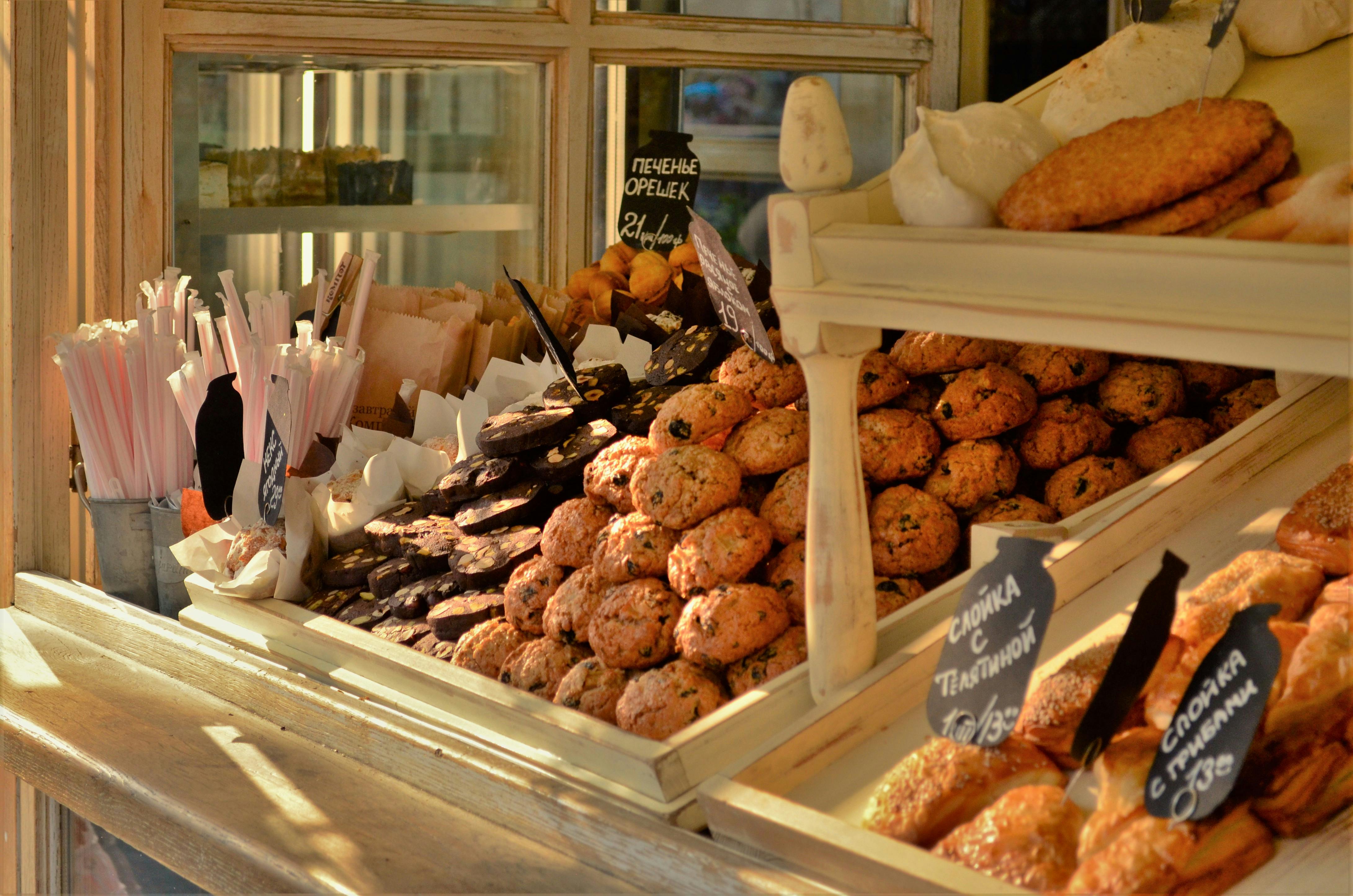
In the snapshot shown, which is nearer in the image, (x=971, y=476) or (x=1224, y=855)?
(x=1224, y=855)

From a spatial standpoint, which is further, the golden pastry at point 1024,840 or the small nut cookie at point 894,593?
the small nut cookie at point 894,593

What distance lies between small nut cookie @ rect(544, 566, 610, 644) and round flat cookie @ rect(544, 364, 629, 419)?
345 millimetres

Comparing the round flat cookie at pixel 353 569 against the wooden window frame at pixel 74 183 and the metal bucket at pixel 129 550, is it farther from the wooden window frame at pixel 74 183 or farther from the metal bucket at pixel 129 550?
the wooden window frame at pixel 74 183

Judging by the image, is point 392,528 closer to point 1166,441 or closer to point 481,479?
point 481,479

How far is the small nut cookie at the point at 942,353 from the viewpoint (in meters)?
1.33

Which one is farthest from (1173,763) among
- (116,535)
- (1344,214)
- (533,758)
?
(116,535)

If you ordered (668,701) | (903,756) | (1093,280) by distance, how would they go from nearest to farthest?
(1093,280)
(903,756)
(668,701)

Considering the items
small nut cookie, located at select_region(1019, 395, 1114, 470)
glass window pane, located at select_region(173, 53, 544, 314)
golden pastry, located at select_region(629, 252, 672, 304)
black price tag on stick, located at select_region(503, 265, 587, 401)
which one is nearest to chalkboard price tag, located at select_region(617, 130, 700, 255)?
glass window pane, located at select_region(173, 53, 544, 314)

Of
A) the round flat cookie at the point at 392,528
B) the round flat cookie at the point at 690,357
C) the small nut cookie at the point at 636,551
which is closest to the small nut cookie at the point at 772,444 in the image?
the small nut cookie at the point at 636,551

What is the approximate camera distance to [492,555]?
1472mm

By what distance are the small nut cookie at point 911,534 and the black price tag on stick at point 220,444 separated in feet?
3.40

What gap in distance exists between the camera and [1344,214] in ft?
2.30

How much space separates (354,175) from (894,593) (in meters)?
2.08

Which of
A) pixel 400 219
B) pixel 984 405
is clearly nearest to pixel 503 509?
pixel 984 405
